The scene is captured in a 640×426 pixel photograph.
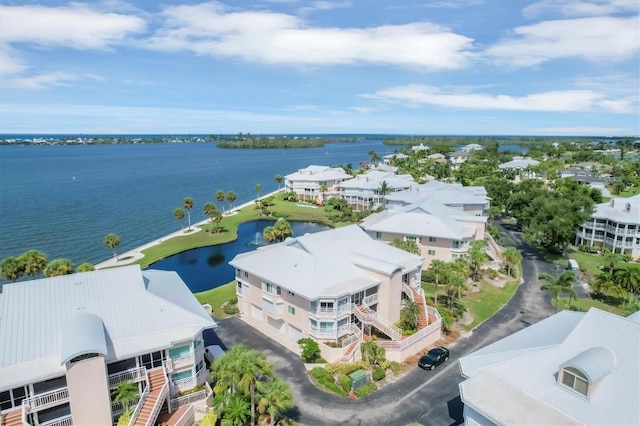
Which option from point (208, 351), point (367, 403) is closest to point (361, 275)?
point (367, 403)

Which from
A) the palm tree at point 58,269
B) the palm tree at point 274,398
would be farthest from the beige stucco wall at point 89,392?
the palm tree at point 58,269

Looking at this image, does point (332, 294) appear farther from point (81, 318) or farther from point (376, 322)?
point (81, 318)

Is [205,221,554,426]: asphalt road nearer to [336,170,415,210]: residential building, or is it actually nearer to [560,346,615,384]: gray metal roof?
[560,346,615,384]: gray metal roof

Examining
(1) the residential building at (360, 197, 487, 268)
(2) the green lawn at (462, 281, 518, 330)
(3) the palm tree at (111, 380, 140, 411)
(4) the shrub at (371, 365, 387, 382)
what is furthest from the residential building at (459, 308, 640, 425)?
(1) the residential building at (360, 197, 487, 268)

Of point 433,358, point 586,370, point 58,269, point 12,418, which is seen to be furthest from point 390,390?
point 58,269

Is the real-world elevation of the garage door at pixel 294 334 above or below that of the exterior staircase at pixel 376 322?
below

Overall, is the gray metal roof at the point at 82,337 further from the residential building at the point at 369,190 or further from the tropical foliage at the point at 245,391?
the residential building at the point at 369,190
